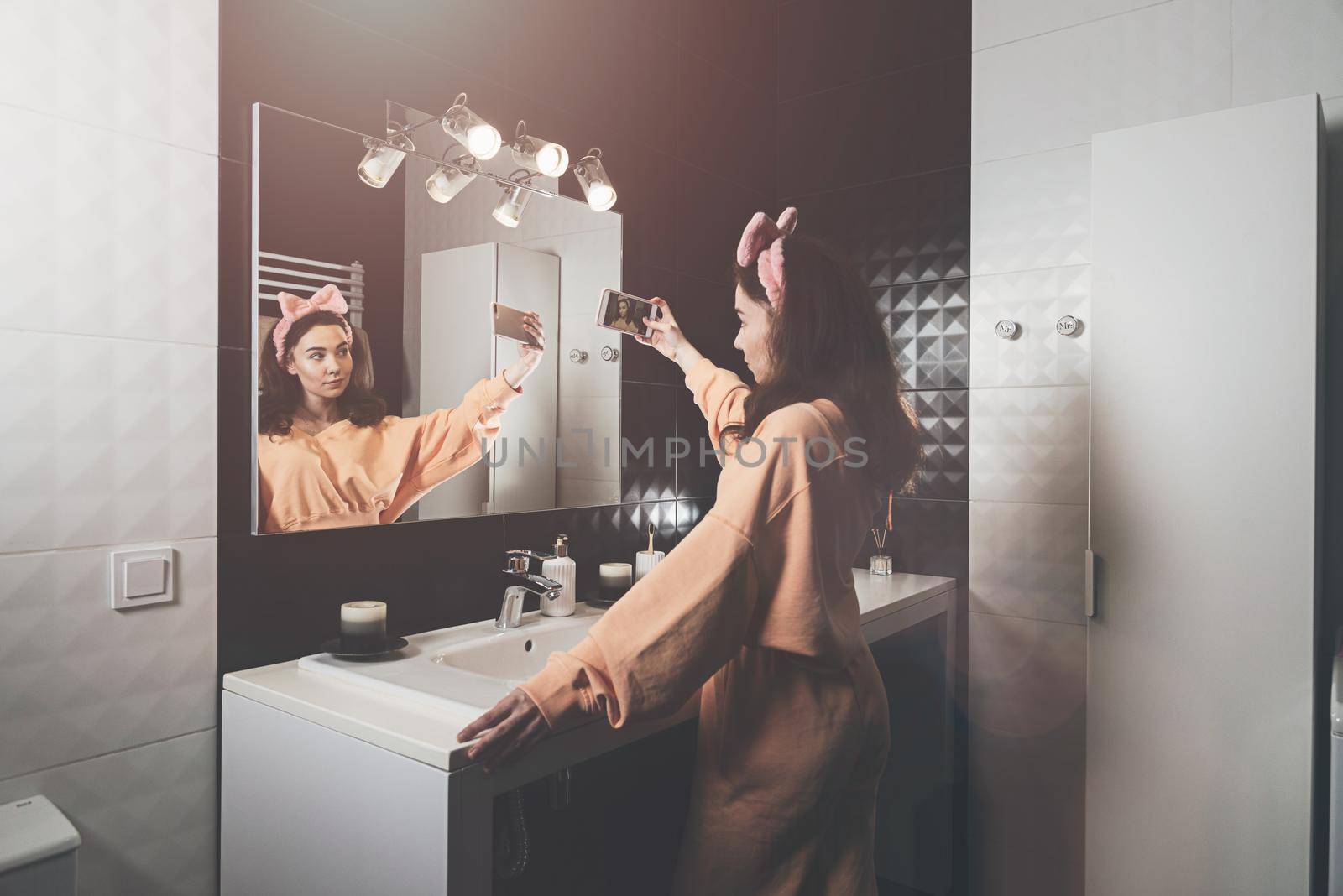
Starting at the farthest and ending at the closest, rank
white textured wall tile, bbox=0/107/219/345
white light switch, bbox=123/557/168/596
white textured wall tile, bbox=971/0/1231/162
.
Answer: white textured wall tile, bbox=971/0/1231/162
white light switch, bbox=123/557/168/596
white textured wall tile, bbox=0/107/219/345

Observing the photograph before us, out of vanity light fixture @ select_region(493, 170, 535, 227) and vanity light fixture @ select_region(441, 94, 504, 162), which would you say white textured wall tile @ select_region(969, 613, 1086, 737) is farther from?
vanity light fixture @ select_region(441, 94, 504, 162)

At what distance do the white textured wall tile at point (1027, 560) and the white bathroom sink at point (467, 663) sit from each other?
1.14 metres

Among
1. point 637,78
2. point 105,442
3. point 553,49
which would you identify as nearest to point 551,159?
point 553,49

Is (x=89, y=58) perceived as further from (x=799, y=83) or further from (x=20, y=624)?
(x=799, y=83)

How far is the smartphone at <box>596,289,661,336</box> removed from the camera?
2.05m

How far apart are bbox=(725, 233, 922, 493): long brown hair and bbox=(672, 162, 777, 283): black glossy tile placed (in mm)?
994

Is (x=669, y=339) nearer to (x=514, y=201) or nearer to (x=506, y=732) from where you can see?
(x=514, y=201)


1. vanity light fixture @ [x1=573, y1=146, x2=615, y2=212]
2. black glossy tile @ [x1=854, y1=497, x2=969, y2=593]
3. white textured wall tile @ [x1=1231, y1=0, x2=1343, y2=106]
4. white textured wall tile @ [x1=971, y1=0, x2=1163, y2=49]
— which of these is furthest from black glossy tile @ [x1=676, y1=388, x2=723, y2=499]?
white textured wall tile @ [x1=1231, y1=0, x2=1343, y2=106]

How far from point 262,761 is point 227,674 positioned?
0.17 m

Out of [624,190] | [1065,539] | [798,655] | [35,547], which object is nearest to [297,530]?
[35,547]

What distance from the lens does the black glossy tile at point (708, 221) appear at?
2.35m

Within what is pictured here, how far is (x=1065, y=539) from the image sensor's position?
2.16 metres

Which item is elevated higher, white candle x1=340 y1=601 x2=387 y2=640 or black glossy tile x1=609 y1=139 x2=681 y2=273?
black glossy tile x1=609 y1=139 x2=681 y2=273

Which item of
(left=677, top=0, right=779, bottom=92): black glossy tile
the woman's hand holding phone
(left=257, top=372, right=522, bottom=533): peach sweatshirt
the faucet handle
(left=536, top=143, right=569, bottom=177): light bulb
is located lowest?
the faucet handle
